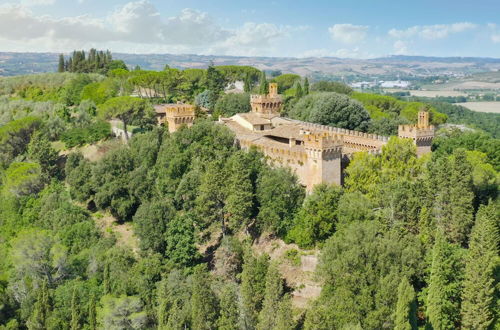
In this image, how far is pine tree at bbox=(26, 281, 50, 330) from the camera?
34.2 m

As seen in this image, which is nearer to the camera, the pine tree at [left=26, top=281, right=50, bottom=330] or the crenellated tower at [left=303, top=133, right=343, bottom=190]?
the pine tree at [left=26, top=281, right=50, bottom=330]

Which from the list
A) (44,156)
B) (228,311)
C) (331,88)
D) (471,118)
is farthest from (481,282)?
(471,118)

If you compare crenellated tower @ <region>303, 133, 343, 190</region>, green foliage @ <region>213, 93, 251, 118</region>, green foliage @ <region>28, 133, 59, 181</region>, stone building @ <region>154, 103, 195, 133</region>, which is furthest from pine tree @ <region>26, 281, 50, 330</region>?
green foliage @ <region>213, 93, 251, 118</region>

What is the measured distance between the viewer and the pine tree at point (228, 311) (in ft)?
95.1

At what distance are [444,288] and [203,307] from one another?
12784mm

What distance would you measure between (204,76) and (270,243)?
141 feet

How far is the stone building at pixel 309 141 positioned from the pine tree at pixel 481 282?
11801 mm

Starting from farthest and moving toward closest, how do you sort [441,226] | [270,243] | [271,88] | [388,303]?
[271,88], [270,243], [441,226], [388,303]

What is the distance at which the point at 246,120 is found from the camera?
50.8 m

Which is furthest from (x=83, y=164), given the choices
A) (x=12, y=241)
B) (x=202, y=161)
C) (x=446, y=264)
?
A: (x=446, y=264)

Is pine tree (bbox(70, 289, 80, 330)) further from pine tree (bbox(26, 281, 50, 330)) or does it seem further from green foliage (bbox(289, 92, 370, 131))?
green foliage (bbox(289, 92, 370, 131))

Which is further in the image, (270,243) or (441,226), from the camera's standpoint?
(270,243)

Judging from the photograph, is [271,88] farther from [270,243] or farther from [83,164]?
[270,243]

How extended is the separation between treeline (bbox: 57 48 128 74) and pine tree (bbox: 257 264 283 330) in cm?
7224
